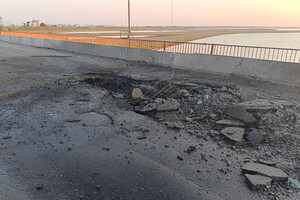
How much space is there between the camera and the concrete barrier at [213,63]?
9.44 meters

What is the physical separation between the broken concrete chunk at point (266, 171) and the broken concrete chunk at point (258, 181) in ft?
0.39

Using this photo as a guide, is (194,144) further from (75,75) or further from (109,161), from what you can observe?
(75,75)

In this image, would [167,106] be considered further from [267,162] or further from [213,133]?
[267,162]

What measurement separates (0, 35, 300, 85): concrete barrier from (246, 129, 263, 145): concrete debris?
5187 millimetres

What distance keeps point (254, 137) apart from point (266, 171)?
1260 mm

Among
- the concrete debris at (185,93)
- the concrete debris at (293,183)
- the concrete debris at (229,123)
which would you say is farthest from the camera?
the concrete debris at (185,93)

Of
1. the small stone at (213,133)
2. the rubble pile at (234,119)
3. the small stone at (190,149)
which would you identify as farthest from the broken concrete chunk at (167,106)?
the small stone at (190,149)

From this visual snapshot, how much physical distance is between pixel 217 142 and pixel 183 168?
4.33 feet

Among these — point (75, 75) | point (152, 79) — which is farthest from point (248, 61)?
point (75, 75)

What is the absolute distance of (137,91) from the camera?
7.87m

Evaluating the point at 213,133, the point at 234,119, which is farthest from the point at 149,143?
the point at 234,119

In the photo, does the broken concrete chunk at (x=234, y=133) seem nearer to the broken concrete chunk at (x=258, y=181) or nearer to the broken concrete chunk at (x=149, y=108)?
the broken concrete chunk at (x=258, y=181)

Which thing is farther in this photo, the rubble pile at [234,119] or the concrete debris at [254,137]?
the concrete debris at [254,137]

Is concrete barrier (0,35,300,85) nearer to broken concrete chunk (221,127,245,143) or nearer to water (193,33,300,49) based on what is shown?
broken concrete chunk (221,127,245,143)
